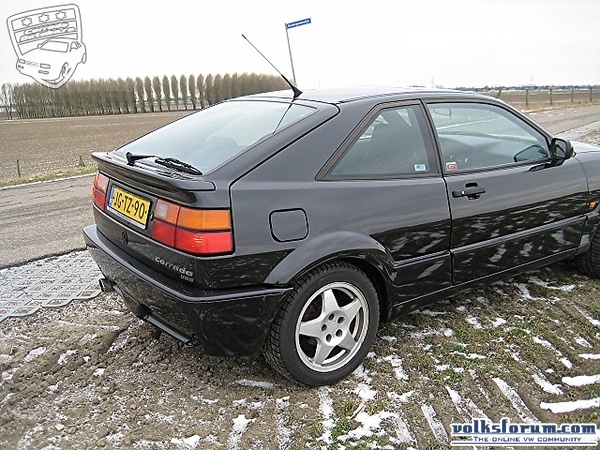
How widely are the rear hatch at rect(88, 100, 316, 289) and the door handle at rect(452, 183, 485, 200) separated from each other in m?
1.01

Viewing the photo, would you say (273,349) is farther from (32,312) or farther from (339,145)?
(32,312)

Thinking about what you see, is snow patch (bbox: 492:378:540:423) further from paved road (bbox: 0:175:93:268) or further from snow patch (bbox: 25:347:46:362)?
paved road (bbox: 0:175:93:268)

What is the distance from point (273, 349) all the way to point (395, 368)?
755 millimetres

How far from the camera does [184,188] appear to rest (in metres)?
2.26

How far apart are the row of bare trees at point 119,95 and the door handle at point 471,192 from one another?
47474 mm

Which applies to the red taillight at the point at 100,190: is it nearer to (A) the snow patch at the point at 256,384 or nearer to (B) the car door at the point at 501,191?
(A) the snow patch at the point at 256,384

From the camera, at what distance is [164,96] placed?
75.4 metres

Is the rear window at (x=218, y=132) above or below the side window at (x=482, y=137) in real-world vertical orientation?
above

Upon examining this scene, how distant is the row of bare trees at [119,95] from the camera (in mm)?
59406

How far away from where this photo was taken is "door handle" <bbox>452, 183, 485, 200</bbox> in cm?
298

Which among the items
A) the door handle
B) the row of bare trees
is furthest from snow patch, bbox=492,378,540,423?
the row of bare trees

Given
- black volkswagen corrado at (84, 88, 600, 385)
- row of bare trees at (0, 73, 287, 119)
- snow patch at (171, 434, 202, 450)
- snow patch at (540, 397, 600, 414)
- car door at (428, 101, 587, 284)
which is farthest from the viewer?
row of bare trees at (0, 73, 287, 119)

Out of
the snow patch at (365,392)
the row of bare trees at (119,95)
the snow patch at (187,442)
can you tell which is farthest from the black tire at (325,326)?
the row of bare trees at (119,95)

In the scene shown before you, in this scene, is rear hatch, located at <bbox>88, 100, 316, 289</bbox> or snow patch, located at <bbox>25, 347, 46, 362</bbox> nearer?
rear hatch, located at <bbox>88, 100, 316, 289</bbox>
